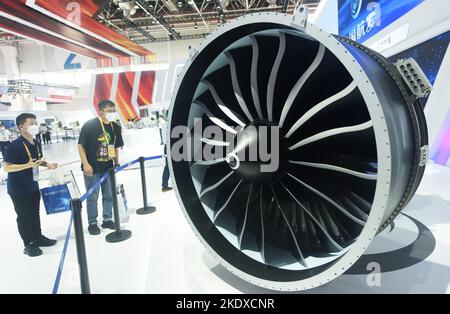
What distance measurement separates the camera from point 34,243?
128 inches

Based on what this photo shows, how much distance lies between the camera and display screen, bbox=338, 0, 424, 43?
18.7 ft

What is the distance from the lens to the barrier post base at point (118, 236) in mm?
3296

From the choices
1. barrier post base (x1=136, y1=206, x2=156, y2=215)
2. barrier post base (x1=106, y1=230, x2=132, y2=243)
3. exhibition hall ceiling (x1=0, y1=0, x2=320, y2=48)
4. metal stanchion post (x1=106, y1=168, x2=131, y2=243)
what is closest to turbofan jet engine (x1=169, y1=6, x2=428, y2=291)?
metal stanchion post (x1=106, y1=168, x2=131, y2=243)

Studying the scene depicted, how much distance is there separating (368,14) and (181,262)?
7.09 m

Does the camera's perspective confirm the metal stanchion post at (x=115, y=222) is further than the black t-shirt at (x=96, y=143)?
No

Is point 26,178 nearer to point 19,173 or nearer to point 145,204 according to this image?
point 19,173

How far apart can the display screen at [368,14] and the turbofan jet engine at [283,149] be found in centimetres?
465

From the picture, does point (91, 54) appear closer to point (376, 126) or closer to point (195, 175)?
point (195, 175)

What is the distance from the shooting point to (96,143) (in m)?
3.53

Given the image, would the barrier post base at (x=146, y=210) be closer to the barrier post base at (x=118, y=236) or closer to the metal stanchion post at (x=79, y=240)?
the barrier post base at (x=118, y=236)

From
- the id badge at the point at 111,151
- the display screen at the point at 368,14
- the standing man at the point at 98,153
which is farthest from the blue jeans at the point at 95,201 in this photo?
the display screen at the point at 368,14

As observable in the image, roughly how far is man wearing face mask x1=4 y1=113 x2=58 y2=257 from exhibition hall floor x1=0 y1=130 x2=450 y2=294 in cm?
25

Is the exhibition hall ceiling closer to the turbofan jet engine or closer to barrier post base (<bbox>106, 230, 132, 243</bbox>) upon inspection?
the turbofan jet engine

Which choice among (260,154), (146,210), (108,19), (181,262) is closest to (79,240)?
(181,262)
